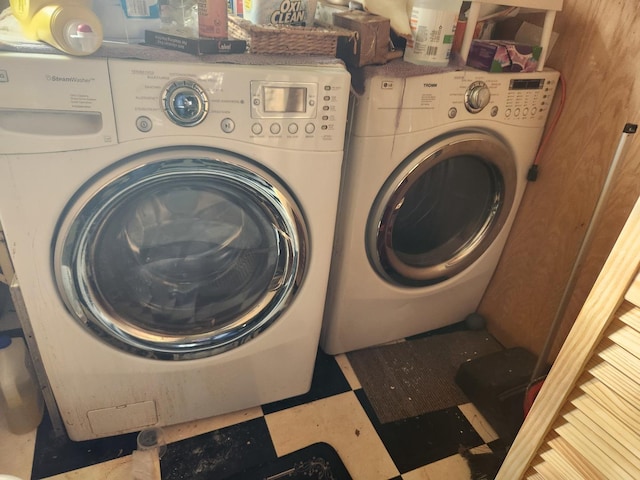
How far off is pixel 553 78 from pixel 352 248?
0.70m

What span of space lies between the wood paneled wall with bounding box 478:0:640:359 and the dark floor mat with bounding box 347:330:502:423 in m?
0.18

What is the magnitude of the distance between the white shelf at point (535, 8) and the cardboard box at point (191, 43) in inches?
22.8

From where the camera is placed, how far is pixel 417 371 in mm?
1421

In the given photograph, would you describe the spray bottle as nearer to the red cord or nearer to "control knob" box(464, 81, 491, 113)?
"control knob" box(464, 81, 491, 113)

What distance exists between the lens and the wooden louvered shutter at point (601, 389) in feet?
2.00

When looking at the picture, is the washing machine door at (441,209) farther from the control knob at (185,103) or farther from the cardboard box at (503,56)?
the control knob at (185,103)

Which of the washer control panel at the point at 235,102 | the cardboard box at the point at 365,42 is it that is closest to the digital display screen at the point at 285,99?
the washer control panel at the point at 235,102

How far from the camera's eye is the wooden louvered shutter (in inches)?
24.0

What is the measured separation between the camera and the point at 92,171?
79 centimetres

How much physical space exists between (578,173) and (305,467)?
1.05 meters

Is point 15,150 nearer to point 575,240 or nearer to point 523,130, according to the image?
point 523,130

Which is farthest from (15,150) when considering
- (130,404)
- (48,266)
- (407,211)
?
(407,211)

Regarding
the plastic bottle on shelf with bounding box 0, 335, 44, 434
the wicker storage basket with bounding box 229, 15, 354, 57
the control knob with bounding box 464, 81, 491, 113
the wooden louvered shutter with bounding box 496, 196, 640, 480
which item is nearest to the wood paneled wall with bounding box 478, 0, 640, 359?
the control knob with bounding box 464, 81, 491, 113

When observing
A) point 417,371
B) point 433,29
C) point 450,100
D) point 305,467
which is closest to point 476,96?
point 450,100
